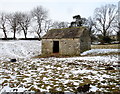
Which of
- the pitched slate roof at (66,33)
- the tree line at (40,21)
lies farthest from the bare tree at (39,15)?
the pitched slate roof at (66,33)

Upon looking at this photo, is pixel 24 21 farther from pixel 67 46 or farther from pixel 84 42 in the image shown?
pixel 84 42

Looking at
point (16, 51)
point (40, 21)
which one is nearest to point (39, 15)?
point (40, 21)

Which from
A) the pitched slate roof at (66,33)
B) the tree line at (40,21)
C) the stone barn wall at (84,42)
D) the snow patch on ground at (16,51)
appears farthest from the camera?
the tree line at (40,21)

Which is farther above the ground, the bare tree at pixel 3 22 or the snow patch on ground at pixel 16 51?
the bare tree at pixel 3 22

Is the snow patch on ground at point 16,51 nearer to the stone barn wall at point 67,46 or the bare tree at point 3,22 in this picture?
the stone barn wall at point 67,46

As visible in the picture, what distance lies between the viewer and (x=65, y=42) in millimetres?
18688

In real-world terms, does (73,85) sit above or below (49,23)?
below

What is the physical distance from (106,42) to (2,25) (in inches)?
1532

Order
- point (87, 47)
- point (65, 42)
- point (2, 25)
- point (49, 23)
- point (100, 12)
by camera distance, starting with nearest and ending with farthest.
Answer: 1. point (65, 42)
2. point (87, 47)
3. point (100, 12)
4. point (2, 25)
5. point (49, 23)

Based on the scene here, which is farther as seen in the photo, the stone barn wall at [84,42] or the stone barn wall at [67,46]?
the stone barn wall at [84,42]

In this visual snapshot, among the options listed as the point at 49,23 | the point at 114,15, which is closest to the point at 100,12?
the point at 114,15

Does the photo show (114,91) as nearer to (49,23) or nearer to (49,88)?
(49,88)

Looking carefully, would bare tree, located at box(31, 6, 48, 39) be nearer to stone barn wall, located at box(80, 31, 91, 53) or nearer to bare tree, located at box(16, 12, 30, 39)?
bare tree, located at box(16, 12, 30, 39)

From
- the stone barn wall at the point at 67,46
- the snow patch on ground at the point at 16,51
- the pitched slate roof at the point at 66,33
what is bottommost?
the snow patch on ground at the point at 16,51
